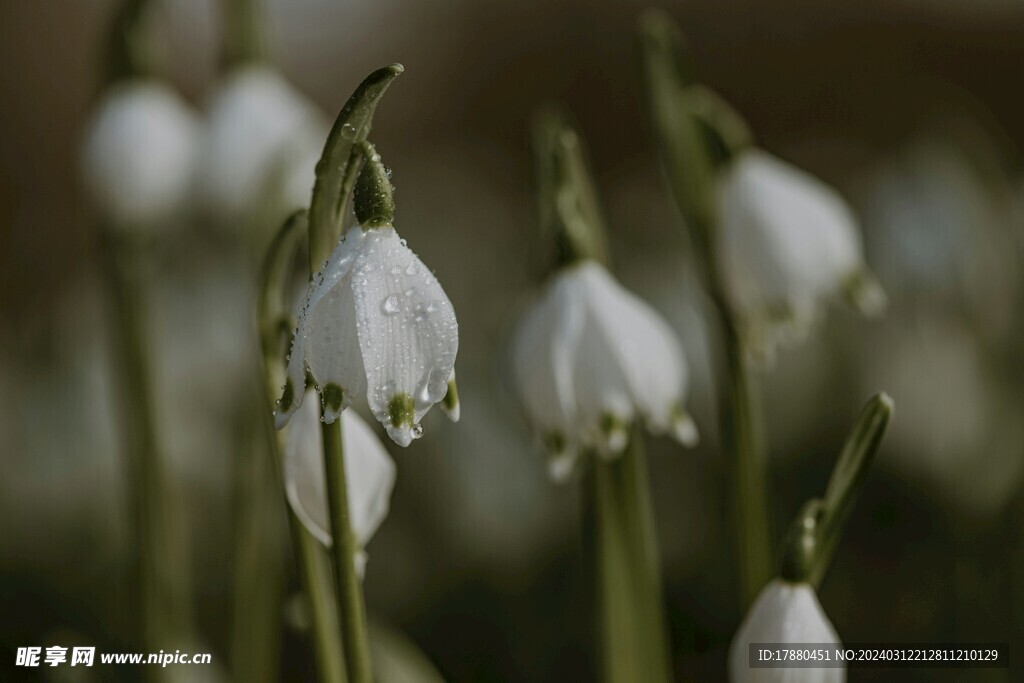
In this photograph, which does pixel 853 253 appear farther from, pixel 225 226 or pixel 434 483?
pixel 434 483

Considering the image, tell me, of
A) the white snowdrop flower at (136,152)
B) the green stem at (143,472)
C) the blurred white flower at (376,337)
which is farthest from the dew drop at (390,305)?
the white snowdrop flower at (136,152)

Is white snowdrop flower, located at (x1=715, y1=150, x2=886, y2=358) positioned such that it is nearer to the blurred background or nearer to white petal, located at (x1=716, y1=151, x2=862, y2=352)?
white petal, located at (x1=716, y1=151, x2=862, y2=352)

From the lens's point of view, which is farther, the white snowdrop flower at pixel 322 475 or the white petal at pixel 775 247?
the white petal at pixel 775 247

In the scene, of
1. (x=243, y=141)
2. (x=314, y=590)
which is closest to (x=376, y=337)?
(x=314, y=590)

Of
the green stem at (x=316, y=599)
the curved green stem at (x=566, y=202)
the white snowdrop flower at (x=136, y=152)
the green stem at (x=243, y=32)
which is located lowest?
the green stem at (x=316, y=599)

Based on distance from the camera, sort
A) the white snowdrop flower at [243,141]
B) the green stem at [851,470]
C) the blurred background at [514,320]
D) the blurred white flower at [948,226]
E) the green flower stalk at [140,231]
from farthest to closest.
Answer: the blurred white flower at [948,226] → the blurred background at [514,320] → the white snowdrop flower at [243,141] → the green flower stalk at [140,231] → the green stem at [851,470]

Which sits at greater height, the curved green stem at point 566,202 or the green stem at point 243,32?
the green stem at point 243,32

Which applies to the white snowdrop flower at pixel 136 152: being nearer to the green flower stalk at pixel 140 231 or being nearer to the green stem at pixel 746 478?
the green flower stalk at pixel 140 231
